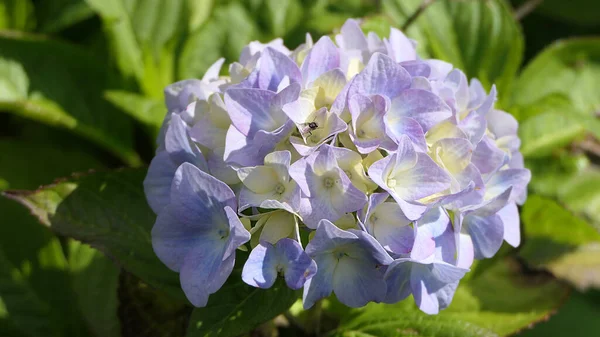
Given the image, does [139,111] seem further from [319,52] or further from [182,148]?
[319,52]

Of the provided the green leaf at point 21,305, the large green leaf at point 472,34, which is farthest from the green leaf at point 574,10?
the green leaf at point 21,305

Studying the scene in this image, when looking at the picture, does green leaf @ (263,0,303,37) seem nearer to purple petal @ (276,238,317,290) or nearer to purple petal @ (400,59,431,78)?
purple petal @ (400,59,431,78)

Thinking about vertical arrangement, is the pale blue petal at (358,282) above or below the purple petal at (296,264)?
below

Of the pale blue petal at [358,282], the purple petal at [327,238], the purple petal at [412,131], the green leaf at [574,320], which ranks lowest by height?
the green leaf at [574,320]

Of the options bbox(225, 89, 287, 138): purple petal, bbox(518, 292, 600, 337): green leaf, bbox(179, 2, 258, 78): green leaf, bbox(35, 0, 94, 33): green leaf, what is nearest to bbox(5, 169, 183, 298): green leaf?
bbox(225, 89, 287, 138): purple petal

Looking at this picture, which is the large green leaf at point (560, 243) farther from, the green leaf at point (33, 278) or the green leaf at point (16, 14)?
the green leaf at point (16, 14)

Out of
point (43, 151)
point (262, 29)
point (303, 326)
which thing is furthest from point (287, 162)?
point (43, 151)
